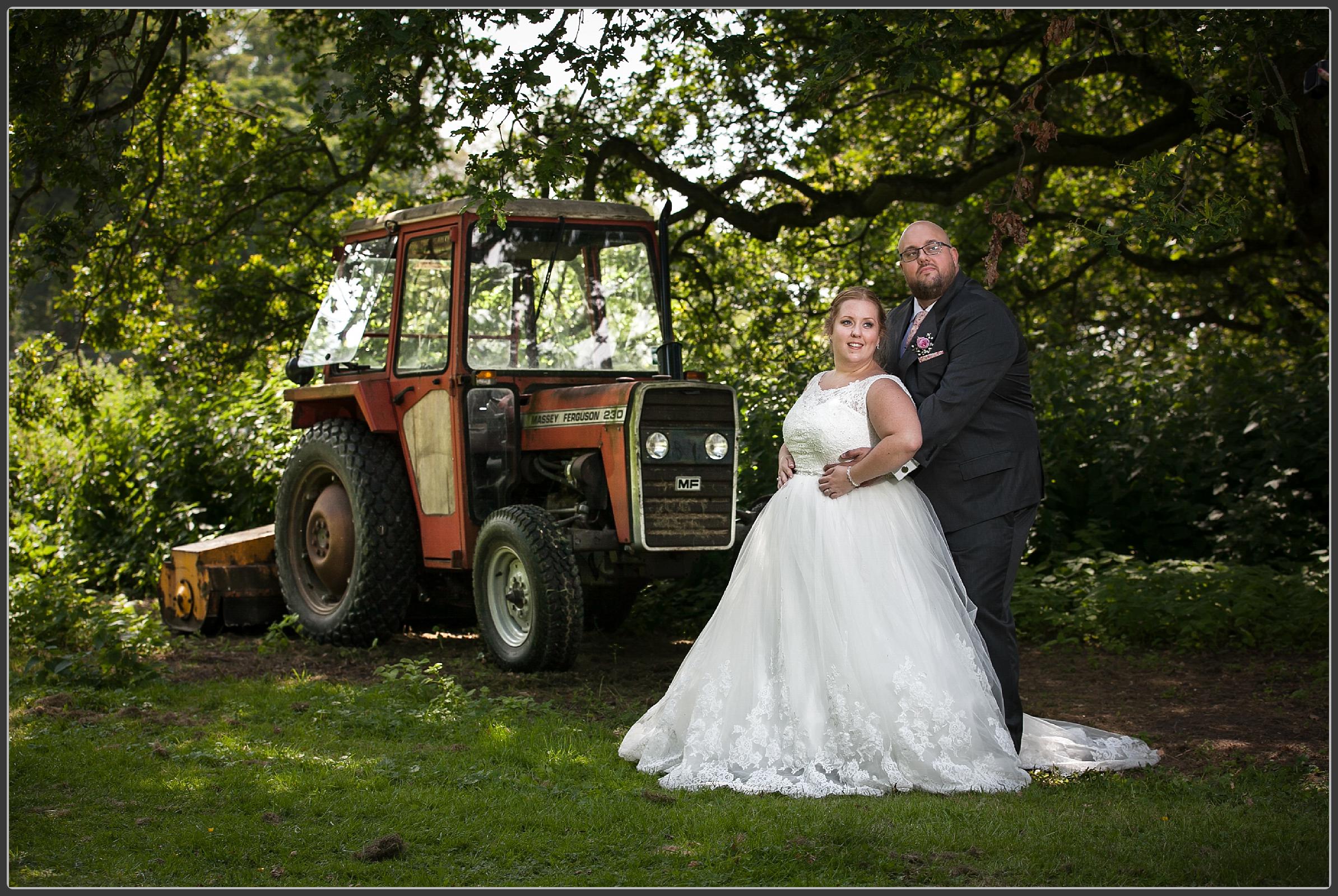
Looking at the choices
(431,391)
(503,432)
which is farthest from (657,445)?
(431,391)

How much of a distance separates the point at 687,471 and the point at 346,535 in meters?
2.47

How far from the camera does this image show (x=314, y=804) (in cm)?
447

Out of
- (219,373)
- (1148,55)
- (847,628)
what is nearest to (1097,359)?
(1148,55)

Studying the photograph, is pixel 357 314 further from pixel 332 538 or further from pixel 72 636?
pixel 72 636

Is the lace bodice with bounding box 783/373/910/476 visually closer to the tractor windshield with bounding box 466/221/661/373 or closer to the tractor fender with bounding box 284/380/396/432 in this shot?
the tractor windshield with bounding box 466/221/661/373

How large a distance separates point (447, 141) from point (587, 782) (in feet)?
34.0

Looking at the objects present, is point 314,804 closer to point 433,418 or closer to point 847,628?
point 847,628

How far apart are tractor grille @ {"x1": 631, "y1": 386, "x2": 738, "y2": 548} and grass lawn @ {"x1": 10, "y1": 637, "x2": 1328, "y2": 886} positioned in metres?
1.21

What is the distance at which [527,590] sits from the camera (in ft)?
22.5

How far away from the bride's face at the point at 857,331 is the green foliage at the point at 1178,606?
368 cm

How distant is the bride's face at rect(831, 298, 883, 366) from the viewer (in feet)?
16.6

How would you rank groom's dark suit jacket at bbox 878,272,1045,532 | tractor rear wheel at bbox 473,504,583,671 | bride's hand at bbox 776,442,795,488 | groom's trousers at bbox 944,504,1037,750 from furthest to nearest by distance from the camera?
tractor rear wheel at bbox 473,504,583,671, bride's hand at bbox 776,442,795,488, groom's trousers at bbox 944,504,1037,750, groom's dark suit jacket at bbox 878,272,1045,532

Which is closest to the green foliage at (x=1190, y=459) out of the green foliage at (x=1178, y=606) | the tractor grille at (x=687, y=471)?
the green foliage at (x=1178, y=606)

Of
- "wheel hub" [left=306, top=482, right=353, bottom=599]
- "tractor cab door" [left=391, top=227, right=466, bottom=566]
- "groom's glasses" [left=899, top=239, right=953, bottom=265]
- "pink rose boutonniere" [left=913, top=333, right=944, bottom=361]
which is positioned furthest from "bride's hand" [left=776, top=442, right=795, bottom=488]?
"wheel hub" [left=306, top=482, right=353, bottom=599]
